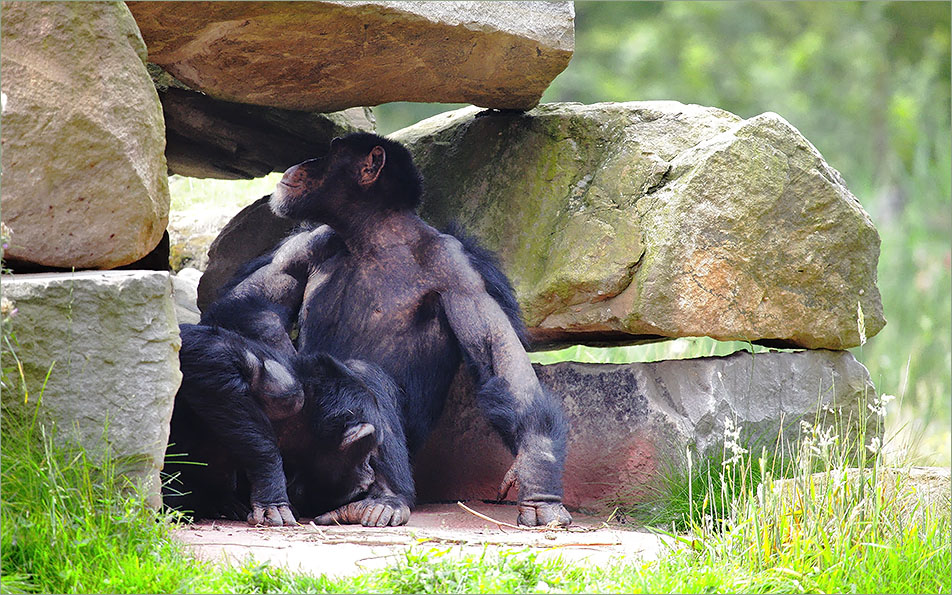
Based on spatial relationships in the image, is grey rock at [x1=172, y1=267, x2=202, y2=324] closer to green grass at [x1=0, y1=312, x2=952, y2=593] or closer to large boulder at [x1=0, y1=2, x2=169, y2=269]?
large boulder at [x1=0, y1=2, x2=169, y2=269]

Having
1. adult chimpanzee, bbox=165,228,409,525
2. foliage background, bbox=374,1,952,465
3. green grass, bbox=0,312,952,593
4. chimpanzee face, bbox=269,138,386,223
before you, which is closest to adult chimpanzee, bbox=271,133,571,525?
chimpanzee face, bbox=269,138,386,223

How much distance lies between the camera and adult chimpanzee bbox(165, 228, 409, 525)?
3.39 meters

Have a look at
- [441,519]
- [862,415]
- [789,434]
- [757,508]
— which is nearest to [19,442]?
[441,519]

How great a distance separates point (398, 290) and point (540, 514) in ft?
3.42

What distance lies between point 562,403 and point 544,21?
1492mm

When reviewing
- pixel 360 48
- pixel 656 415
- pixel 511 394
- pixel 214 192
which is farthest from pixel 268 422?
pixel 214 192

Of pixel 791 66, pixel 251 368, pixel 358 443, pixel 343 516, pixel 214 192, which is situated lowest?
pixel 343 516

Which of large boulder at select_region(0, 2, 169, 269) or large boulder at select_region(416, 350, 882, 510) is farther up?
large boulder at select_region(0, 2, 169, 269)

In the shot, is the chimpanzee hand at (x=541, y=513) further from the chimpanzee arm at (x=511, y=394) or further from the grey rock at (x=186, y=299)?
the grey rock at (x=186, y=299)

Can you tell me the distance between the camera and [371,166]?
4.09 metres

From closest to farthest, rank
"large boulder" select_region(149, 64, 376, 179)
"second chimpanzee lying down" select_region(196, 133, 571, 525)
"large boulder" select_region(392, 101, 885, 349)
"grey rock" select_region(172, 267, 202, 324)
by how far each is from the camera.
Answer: "second chimpanzee lying down" select_region(196, 133, 571, 525) < "large boulder" select_region(392, 101, 885, 349) < "large boulder" select_region(149, 64, 376, 179) < "grey rock" select_region(172, 267, 202, 324)

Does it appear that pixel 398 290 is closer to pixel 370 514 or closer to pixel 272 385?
pixel 272 385

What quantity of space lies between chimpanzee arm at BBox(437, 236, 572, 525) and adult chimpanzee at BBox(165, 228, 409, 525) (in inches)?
14.2

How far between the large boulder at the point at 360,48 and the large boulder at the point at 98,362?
3.55 ft
